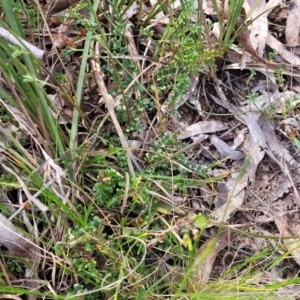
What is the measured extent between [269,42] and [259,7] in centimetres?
13

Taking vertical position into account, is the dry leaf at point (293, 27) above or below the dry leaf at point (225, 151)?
above

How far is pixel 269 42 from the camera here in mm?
1742

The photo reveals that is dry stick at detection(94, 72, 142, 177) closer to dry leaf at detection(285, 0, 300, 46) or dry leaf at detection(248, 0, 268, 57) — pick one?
dry leaf at detection(248, 0, 268, 57)

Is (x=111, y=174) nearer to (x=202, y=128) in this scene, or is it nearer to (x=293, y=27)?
(x=202, y=128)

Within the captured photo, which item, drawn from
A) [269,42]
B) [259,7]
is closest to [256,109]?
[269,42]

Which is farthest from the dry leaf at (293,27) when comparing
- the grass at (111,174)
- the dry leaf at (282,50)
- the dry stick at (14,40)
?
the dry stick at (14,40)

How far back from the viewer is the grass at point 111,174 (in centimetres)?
125

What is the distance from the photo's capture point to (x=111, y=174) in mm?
1323

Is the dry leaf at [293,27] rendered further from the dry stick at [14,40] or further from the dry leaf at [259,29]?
the dry stick at [14,40]

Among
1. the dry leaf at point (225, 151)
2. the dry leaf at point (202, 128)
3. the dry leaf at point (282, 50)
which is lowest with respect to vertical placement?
the dry leaf at point (225, 151)

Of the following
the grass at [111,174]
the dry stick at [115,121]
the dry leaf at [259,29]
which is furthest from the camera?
the dry leaf at [259,29]

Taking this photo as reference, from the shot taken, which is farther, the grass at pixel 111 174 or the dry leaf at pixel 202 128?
the dry leaf at pixel 202 128

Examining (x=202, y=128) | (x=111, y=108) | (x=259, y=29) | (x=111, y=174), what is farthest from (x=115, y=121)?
(x=259, y=29)

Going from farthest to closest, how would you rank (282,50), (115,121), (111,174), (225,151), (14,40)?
(282,50) → (225,151) → (115,121) → (111,174) → (14,40)
